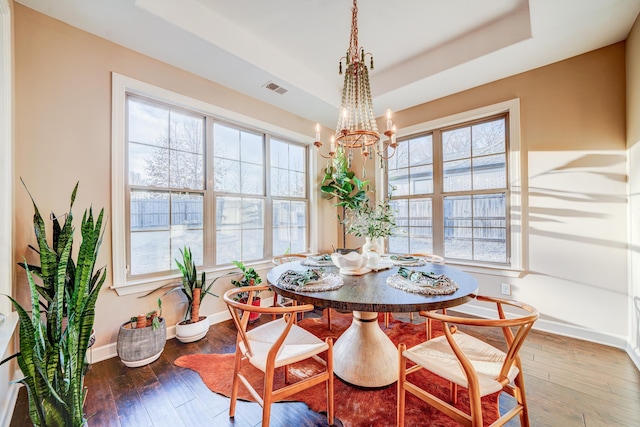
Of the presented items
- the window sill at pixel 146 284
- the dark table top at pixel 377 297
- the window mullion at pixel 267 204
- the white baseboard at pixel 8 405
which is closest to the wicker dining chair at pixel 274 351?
the dark table top at pixel 377 297

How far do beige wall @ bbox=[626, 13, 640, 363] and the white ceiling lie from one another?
258mm

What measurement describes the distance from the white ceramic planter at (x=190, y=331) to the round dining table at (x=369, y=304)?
117 centimetres

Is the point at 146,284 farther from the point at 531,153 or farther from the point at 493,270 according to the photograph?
the point at 531,153

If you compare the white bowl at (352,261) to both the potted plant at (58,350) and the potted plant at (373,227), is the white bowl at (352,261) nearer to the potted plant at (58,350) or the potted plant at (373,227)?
the potted plant at (373,227)

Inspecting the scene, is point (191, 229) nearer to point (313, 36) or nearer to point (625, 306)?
point (313, 36)

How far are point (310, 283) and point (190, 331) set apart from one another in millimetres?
1612

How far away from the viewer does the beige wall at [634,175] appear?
6.86 ft

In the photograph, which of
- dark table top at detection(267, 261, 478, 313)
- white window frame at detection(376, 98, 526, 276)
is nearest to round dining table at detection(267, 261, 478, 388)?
dark table top at detection(267, 261, 478, 313)

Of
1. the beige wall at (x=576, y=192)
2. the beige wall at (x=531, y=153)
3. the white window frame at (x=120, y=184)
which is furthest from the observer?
the beige wall at (x=576, y=192)

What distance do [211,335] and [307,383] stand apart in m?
1.63

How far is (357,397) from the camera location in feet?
5.46

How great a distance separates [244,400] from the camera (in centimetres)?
167

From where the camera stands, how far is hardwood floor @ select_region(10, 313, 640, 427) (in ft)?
4.95

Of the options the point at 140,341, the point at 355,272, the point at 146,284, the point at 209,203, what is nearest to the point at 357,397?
the point at 355,272
